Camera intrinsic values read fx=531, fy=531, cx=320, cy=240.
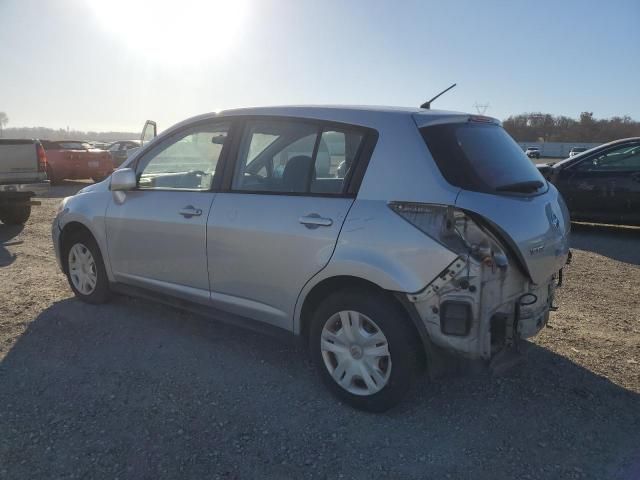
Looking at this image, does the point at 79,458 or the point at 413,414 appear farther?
the point at 413,414

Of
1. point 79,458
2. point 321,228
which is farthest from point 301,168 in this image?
point 79,458

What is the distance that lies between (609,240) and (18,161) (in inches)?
374

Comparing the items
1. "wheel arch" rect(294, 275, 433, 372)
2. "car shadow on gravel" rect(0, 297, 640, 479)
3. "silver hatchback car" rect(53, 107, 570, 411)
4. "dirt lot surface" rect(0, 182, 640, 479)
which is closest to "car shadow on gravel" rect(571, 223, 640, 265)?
"dirt lot surface" rect(0, 182, 640, 479)

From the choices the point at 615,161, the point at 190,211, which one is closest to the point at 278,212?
the point at 190,211

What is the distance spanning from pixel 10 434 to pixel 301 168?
2.26 m

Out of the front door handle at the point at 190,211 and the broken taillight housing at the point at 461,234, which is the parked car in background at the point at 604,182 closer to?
the broken taillight housing at the point at 461,234

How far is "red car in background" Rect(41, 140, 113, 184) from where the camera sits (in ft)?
56.2

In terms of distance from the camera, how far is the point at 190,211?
12.7 feet

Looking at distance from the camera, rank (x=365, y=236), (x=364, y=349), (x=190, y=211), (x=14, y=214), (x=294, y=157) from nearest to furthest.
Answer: (x=365, y=236) < (x=364, y=349) < (x=294, y=157) < (x=190, y=211) < (x=14, y=214)

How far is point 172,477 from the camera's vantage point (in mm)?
2566

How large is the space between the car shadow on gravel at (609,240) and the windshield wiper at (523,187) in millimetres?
4267

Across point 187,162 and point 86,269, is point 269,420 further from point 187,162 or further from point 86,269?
point 86,269

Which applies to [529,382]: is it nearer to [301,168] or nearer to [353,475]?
[353,475]

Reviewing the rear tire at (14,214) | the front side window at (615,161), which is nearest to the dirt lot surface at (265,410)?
the front side window at (615,161)
